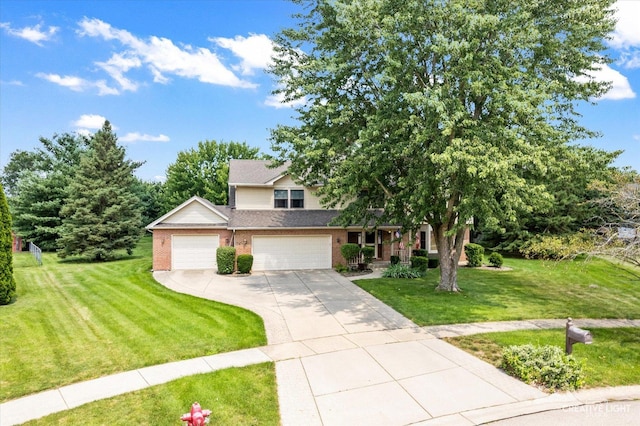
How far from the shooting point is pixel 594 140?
1548 centimetres

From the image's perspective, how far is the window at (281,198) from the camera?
2281 centimetres

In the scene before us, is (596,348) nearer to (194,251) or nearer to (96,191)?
(194,251)

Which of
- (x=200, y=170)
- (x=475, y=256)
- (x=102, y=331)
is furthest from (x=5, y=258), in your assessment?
(x=200, y=170)

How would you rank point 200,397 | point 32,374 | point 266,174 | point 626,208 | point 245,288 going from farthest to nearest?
point 266,174, point 245,288, point 626,208, point 32,374, point 200,397

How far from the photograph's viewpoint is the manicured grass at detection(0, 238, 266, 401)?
796 centimetres

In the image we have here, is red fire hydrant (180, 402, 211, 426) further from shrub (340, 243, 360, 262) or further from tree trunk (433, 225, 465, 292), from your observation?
shrub (340, 243, 360, 262)

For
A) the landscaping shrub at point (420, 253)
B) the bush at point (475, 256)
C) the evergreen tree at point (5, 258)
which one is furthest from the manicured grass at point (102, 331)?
the bush at point (475, 256)

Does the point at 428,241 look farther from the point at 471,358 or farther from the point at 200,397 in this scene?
the point at 200,397

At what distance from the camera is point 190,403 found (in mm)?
6402

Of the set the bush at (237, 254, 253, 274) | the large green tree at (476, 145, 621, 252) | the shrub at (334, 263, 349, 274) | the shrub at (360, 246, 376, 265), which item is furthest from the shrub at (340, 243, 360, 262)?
the large green tree at (476, 145, 621, 252)

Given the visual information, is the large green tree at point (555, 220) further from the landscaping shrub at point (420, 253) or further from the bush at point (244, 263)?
the bush at point (244, 263)

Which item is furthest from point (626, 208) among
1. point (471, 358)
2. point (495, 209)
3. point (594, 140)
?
point (594, 140)

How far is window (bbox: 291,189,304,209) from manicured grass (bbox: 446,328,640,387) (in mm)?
14775

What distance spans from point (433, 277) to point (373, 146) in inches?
366
